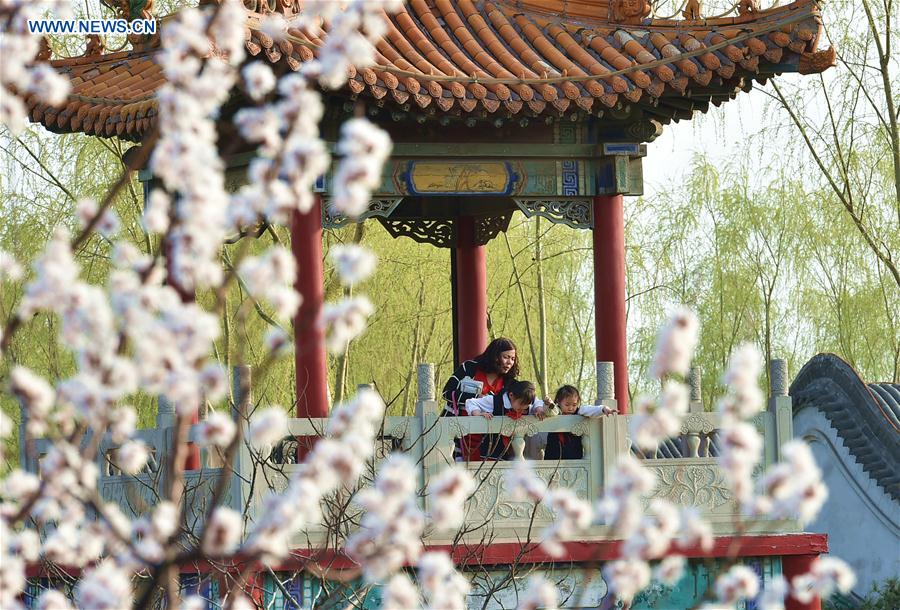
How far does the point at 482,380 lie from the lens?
25.3ft

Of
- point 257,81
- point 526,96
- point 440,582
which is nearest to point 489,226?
point 526,96

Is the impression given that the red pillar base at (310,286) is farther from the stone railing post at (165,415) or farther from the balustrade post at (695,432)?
the balustrade post at (695,432)

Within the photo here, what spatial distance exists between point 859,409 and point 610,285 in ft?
10.7

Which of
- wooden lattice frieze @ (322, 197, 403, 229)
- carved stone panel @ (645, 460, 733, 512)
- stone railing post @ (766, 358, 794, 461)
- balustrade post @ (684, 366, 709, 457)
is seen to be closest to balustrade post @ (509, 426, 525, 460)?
carved stone panel @ (645, 460, 733, 512)

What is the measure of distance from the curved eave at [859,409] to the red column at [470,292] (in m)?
2.64

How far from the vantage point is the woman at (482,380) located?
7566 mm

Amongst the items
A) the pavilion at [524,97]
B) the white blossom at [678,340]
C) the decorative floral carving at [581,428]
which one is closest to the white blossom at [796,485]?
the white blossom at [678,340]

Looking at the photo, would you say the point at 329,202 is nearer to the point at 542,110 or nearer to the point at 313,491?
the point at 542,110

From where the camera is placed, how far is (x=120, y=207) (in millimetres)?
15617

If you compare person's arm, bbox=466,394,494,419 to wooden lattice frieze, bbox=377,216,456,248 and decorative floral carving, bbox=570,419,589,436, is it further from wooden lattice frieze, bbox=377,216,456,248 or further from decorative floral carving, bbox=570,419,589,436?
wooden lattice frieze, bbox=377,216,456,248

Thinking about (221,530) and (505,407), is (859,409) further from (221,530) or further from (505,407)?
(221,530)

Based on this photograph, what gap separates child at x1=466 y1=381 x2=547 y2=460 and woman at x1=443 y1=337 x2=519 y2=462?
94 mm

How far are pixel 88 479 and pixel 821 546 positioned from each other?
5353 millimetres

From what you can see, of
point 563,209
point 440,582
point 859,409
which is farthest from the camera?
point 859,409
